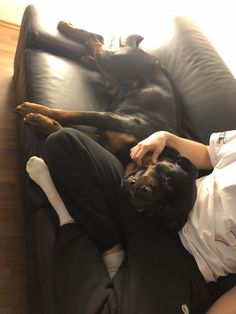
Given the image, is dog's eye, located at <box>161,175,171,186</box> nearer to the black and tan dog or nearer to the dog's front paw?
the black and tan dog

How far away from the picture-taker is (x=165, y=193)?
1208mm

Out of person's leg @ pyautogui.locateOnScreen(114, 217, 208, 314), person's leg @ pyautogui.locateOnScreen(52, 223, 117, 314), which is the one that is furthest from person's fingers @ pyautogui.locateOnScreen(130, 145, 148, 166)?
person's leg @ pyautogui.locateOnScreen(52, 223, 117, 314)

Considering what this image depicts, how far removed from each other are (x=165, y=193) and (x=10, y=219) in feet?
2.78

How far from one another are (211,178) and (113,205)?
37 centimetres

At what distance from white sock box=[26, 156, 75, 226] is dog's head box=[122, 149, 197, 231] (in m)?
0.24

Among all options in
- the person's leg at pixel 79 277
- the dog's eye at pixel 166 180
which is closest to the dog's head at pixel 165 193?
the dog's eye at pixel 166 180

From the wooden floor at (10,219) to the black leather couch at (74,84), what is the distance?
0.08m

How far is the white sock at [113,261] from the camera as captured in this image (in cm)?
121

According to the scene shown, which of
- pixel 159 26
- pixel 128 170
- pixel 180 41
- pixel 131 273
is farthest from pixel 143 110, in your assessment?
pixel 131 273

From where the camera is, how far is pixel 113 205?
1.27 meters

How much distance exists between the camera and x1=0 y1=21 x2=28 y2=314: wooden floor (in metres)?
1.48

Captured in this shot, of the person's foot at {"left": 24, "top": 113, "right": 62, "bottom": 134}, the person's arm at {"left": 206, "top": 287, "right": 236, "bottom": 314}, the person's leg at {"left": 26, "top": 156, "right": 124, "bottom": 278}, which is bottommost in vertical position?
the person's leg at {"left": 26, "top": 156, "right": 124, "bottom": 278}

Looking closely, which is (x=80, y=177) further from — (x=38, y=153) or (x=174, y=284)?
(x=174, y=284)

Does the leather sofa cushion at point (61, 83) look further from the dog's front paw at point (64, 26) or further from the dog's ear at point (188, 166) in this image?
the dog's ear at point (188, 166)
